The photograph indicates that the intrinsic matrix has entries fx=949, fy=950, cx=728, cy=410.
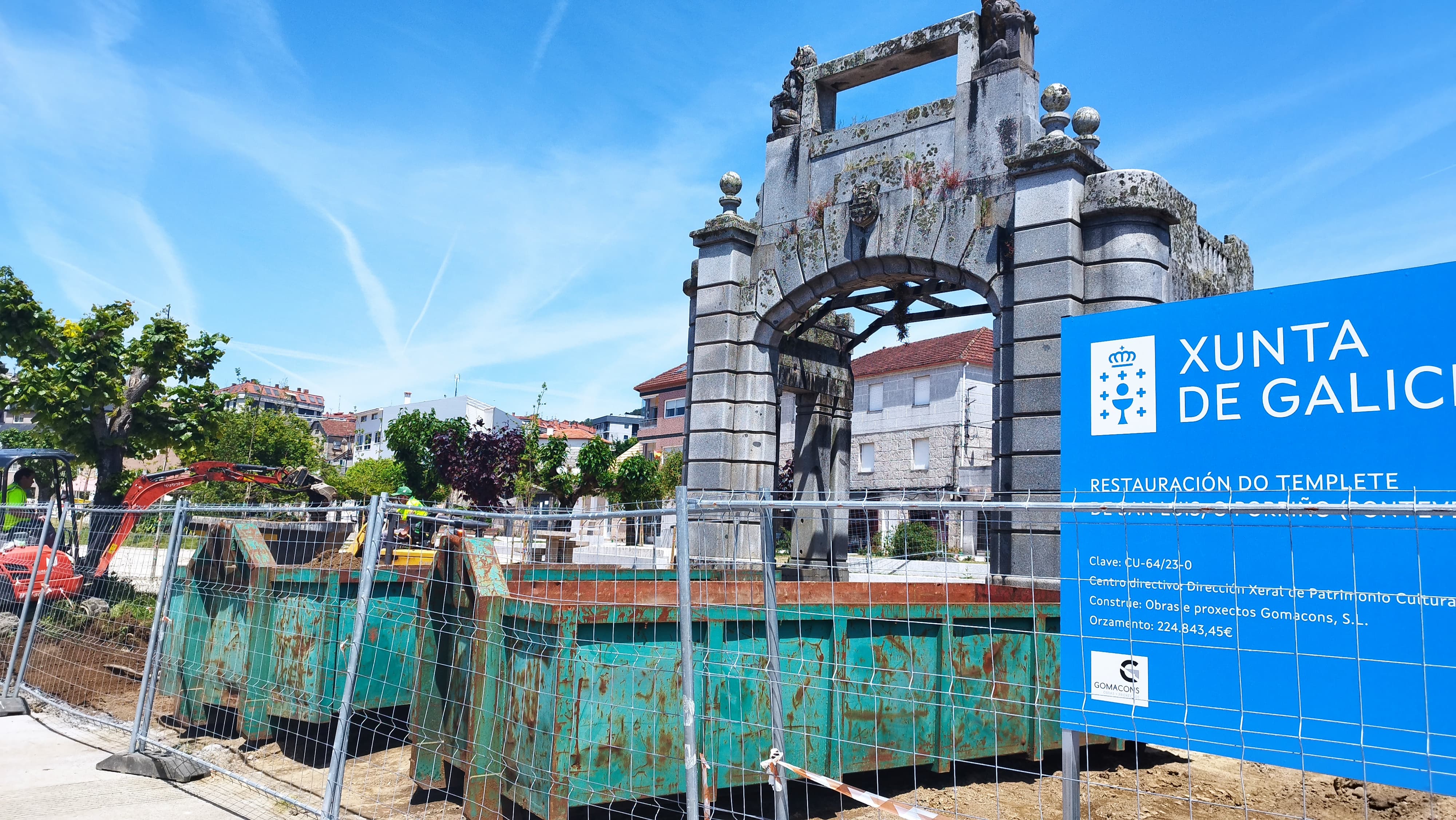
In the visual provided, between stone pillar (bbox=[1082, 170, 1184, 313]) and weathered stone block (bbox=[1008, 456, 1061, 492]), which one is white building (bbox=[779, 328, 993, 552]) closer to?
weathered stone block (bbox=[1008, 456, 1061, 492])

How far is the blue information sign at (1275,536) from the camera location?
3.11 m

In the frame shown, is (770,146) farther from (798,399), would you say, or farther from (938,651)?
(938,651)

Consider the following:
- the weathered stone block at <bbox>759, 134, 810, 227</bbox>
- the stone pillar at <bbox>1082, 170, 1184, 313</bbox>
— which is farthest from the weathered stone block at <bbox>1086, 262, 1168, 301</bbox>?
the weathered stone block at <bbox>759, 134, 810, 227</bbox>

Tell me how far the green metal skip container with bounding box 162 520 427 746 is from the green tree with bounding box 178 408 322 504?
2885 cm

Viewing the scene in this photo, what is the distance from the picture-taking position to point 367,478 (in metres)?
52.3

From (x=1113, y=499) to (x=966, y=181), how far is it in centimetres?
665

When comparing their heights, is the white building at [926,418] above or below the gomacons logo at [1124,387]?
above

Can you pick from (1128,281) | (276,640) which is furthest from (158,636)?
(1128,281)

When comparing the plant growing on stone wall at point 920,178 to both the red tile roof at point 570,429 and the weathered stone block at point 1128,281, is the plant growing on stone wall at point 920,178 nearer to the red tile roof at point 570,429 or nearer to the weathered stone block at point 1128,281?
the weathered stone block at point 1128,281

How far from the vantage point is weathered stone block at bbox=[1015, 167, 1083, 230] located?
8.88 metres

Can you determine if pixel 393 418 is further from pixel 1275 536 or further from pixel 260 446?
pixel 1275 536

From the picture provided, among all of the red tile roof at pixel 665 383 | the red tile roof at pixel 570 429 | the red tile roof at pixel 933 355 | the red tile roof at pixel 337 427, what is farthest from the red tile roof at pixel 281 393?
the red tile roof at pixel 933 355

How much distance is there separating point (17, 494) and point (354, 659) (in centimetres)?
1134

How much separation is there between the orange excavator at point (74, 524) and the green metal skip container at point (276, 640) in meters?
1.11
